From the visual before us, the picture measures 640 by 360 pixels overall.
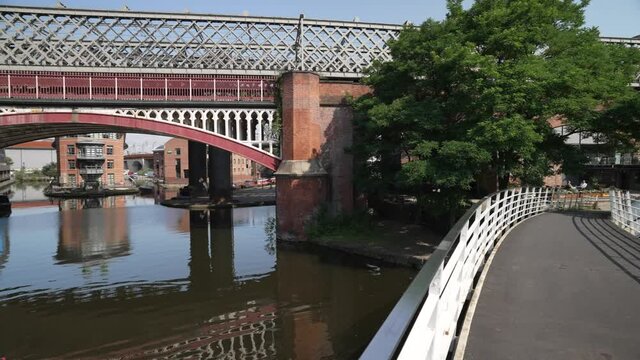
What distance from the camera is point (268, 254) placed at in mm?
20578

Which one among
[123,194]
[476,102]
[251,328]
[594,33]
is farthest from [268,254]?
[123,194]

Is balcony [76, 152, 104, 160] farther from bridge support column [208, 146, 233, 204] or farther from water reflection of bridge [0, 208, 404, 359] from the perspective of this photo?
water reflection of bridge [0, 208, 404, 359]

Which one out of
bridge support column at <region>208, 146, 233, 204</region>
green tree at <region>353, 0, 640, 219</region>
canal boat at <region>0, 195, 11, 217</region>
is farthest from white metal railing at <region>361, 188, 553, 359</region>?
canal boat at <region>0, 195, 11, 217</region>

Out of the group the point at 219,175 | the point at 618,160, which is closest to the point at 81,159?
the point at 219,175

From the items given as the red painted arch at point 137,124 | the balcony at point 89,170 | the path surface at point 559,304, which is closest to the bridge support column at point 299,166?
the red painted arch at point 137,124

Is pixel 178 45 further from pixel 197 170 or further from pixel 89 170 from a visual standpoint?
pixel 89 170

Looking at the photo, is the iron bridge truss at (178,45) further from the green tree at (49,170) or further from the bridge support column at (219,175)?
the green tree at (49,170)

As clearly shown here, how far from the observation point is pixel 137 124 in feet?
79.3

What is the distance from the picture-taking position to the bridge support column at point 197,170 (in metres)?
48.9

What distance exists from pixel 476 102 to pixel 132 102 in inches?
693

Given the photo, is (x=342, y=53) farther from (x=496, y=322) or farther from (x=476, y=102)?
(x=496, y=322)

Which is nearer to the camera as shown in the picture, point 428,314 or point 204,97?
point 428,314

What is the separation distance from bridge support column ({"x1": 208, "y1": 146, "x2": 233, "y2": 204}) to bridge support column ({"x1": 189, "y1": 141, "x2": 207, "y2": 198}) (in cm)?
751

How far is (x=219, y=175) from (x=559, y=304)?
125ft
